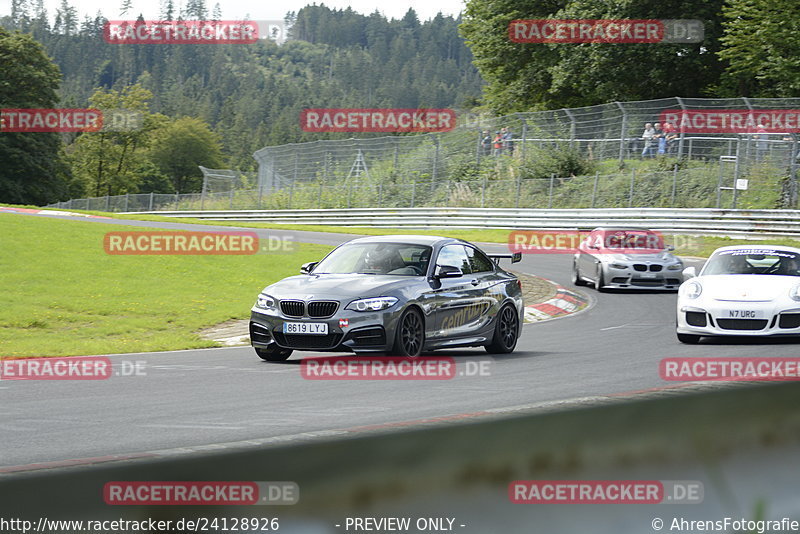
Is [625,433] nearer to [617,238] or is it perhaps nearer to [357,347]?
[357,347]

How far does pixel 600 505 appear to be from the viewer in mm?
2412

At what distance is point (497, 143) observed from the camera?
142 feet

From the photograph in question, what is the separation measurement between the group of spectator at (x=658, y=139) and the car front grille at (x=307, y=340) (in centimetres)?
2861

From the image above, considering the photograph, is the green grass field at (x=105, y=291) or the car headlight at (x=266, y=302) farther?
the green grass field at (x=105, y=291)

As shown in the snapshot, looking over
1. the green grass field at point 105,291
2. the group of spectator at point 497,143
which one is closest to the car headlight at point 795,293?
the green grass field at point 105,291

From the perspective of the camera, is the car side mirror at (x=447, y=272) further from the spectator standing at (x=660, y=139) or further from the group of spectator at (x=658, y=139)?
the spectator standing at (x=660, y=139)

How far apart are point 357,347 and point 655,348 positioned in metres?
4.07

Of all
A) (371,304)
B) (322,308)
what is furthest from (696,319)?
(322,308)

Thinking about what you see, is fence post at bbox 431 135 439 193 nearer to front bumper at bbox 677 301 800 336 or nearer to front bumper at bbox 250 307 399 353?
front bumper at bbox 677 301 800 336

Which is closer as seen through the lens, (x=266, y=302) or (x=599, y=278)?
(x=266, y=302)

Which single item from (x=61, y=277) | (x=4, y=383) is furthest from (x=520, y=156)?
(x=4, y=383)

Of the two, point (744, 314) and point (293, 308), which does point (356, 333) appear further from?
point (744, 314)

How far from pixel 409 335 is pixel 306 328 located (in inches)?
43.1

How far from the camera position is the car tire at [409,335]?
34.9 ft
